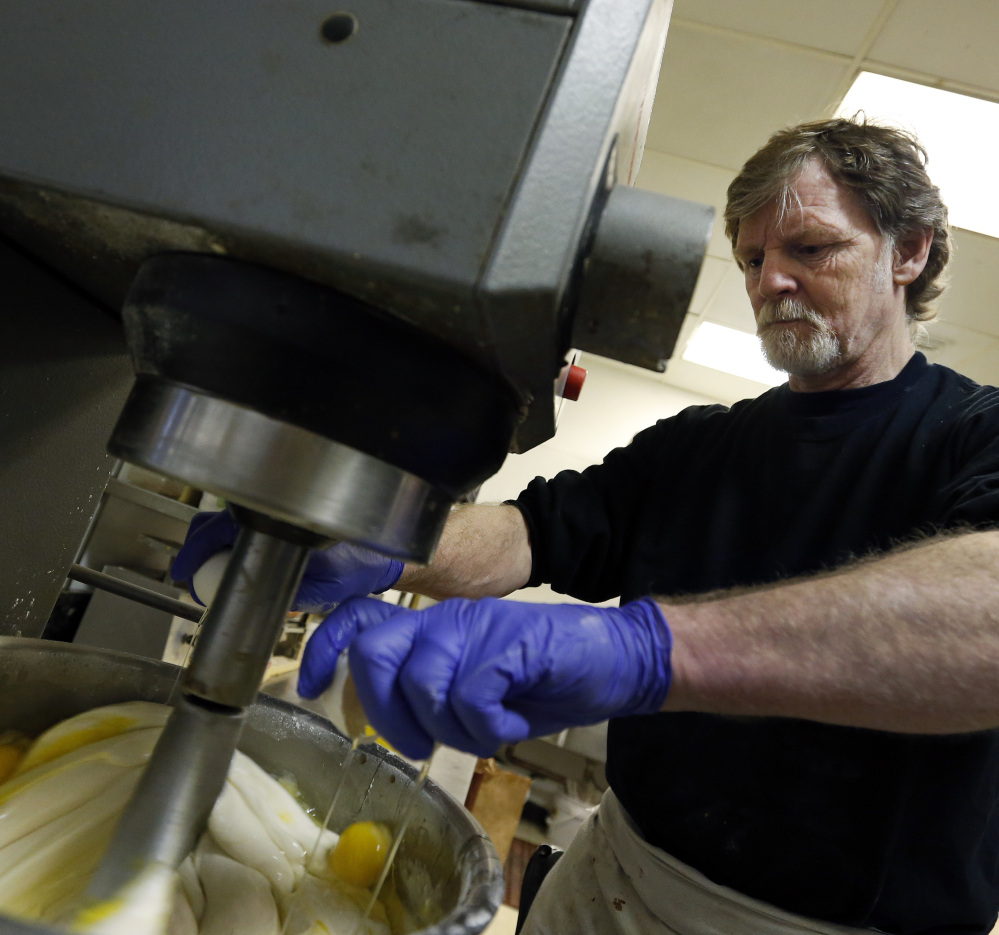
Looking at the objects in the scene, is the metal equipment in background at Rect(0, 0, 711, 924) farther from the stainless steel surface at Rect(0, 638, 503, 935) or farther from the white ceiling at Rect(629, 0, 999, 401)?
the white ceiling at Rect(629, 0, 999, 401)

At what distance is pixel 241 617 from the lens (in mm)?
409

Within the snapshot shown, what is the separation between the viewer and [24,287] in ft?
1.69

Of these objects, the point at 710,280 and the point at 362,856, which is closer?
the point at 362,856

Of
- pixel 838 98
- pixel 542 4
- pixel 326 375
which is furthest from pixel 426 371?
pixel 838 98

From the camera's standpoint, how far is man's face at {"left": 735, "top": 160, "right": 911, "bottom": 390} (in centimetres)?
105

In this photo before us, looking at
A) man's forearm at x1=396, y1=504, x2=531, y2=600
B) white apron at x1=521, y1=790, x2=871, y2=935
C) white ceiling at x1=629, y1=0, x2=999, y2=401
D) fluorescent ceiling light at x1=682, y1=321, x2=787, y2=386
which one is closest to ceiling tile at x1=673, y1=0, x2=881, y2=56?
white ceiling at x1=629, y1=0, x2=999, y2=401

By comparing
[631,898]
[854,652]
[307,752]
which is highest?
[854,652]

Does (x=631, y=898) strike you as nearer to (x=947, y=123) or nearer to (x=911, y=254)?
(x=911, y=254)

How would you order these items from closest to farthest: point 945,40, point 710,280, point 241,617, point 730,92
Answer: point 241,617, point 945,40, point 730,92, point 710,280

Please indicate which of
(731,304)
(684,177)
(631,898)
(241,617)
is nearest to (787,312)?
(631,898)

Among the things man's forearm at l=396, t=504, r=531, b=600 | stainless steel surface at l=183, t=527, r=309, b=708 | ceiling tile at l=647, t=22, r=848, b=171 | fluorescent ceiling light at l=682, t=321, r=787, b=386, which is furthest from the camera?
fluorescent ceiling light at l=682, t=321, r=787, b=386

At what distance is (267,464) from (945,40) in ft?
7.05

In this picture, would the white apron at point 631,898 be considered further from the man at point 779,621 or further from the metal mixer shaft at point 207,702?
the metal mixer shaft at point 207,702

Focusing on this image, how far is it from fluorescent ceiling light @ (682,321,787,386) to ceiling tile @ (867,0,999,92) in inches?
69.3
